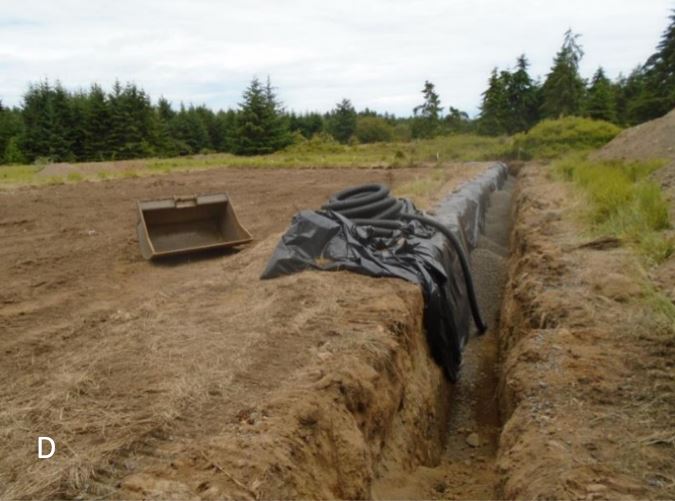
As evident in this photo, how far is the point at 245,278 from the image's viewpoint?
6.20 m

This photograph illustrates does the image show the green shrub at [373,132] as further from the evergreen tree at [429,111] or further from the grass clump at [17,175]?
the grass clump at [17,175]

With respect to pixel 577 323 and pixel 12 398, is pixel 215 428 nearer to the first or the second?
pixel 12 398

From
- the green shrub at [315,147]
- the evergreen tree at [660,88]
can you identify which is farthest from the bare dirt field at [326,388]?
the evergreen tree at [660,88]

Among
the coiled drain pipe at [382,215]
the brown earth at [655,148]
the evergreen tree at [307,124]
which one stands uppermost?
the evergreen tree at [307,124]

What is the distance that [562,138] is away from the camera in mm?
26828

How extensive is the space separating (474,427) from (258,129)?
120 feet

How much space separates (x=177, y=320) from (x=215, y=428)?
204 cm

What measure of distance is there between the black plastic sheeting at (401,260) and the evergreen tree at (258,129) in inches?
1352

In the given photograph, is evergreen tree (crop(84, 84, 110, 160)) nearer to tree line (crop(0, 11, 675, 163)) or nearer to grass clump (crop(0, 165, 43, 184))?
tree line (crop(0, 11, 675, 163))

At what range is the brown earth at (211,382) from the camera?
Result: 8.63 ft

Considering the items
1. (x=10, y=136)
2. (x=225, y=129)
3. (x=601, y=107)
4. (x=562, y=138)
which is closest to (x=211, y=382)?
(x=562, y=138)

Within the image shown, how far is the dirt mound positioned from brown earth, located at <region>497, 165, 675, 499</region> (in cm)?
1145

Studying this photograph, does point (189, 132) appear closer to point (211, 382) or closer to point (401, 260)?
point (401, 260)

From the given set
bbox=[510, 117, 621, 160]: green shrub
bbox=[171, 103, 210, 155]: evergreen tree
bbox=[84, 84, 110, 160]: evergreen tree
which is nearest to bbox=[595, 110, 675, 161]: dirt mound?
bbox=[510, 117, 621, 160]: green shrub
